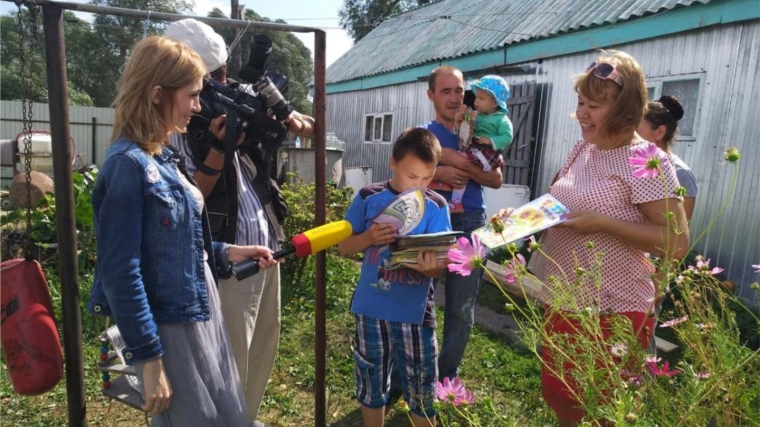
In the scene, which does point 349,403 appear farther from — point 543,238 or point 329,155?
point 329,155

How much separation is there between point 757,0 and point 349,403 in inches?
195

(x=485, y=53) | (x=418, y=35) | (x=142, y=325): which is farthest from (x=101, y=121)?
(x=142, y=325)

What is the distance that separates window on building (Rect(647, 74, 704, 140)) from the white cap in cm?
480

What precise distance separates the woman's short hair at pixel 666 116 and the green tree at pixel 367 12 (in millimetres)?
29589

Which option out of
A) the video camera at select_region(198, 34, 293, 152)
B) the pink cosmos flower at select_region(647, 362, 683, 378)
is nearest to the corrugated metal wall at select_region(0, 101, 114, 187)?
the video camera at select_region(198, 34, 293, 152)

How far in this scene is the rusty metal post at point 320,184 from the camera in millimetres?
2334

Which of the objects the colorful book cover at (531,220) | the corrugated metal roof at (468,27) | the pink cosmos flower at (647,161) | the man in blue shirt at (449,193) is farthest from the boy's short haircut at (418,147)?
the corrugated metal roof at (468,27)

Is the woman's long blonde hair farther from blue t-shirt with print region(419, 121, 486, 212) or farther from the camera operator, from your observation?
blue t-shirt with print region(419, 121, 486, 212)

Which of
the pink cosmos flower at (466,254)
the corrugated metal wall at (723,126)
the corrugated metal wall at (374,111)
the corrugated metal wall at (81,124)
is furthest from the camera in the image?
the corrugated metal wall at (81,124)

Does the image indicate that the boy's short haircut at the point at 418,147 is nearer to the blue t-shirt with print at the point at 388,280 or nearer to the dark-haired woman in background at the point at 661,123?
the blue t-shirt with print at the point at 388,280

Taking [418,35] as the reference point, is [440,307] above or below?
below

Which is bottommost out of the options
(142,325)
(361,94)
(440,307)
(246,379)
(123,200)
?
(440,307)

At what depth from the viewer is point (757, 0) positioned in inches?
183

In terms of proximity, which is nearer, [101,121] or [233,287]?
[233,287]
